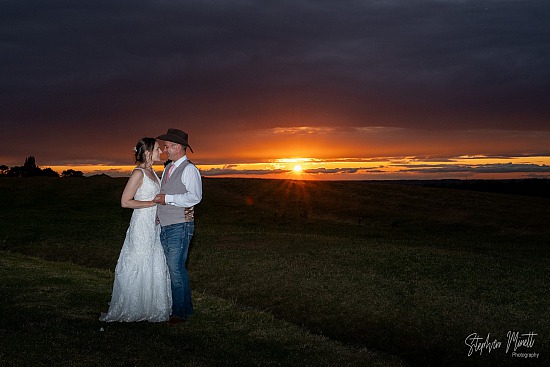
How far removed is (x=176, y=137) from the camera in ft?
34.6

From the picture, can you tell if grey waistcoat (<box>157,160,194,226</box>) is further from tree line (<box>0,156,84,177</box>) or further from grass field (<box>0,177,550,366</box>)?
tree line (<box>0,156,84,177</box>)

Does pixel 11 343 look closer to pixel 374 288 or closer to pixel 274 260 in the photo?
pixel 374 288

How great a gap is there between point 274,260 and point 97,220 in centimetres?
1734

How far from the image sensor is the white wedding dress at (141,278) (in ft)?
37.6

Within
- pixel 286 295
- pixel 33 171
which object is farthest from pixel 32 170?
pixel 286 295

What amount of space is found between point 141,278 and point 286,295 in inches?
274

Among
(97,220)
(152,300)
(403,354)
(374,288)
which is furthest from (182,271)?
(97,220)

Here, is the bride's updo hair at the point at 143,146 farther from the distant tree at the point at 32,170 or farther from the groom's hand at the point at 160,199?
the distant tree at the point at 32,170
